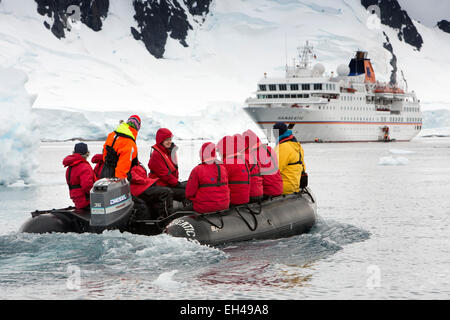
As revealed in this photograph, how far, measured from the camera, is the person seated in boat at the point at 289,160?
10917 mm

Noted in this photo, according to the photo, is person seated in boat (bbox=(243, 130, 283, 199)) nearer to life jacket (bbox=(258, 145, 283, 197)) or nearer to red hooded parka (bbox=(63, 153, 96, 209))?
life jacket (bbox=(258, 145, 283, 197))

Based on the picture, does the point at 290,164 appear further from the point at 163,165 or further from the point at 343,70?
the point at 343,70

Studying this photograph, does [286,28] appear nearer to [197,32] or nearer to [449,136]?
[197,32]

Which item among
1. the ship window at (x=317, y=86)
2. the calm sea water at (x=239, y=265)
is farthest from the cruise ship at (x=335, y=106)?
the calm sea water at (x=239, y=265)

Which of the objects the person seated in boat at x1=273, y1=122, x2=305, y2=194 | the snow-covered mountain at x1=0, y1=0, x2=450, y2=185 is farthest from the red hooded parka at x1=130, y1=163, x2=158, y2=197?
the snow-covered mountain at x1=0, y1=0, x2=450, y2=185

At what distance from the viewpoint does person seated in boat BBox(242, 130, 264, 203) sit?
9769 millimetres

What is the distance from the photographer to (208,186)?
29.6ft

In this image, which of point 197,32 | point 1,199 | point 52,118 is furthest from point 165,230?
point 197,32

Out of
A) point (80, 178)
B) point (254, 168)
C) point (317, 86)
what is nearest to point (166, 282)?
point (80, 178)

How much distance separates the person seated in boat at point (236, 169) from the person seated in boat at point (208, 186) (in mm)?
330

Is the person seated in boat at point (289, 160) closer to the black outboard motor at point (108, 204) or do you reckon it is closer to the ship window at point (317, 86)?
the black outboard motor at point (108, 204)

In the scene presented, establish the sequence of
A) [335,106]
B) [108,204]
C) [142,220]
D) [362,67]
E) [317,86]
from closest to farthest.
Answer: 1. [108,204]
2. [142,220]
3. [317,86]
4. [335,106]
5. [362,67]

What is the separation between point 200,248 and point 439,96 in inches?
5699

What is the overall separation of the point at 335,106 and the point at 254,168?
56.0 meters
